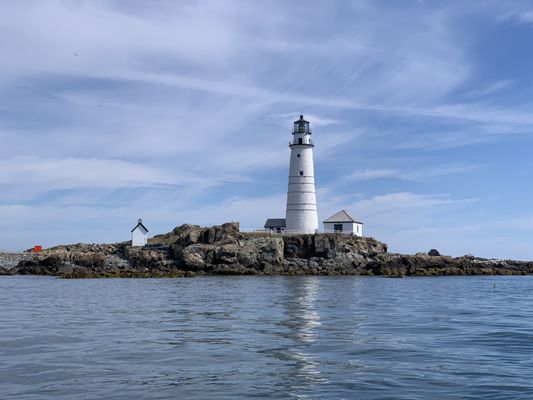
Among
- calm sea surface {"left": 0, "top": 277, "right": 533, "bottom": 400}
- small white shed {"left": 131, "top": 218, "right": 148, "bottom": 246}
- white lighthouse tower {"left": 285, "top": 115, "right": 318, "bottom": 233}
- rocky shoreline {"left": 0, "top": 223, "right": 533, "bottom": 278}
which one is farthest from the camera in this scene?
small white shed {"left": 131, "top": 218, "right": 148, "bottom": 246}

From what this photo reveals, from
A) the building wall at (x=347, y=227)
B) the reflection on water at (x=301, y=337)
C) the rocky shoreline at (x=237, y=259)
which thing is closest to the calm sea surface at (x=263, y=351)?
the reflection on water at (x=301, y=337)

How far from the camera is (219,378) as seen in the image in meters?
12.9

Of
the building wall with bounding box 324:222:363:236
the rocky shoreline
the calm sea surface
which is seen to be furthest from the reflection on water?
the building wall with bounding box 324:222:363:236

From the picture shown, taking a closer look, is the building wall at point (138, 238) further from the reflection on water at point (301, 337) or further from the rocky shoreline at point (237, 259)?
the reflection on water at point (301, 337)

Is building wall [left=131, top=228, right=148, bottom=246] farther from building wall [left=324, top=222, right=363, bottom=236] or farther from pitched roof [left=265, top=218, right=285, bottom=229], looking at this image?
building wall [left=324, top=222, right=363, bottom=236]

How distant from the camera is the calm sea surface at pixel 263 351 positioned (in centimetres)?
1198

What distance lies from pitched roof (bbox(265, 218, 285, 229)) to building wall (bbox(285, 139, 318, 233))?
4.66 meters

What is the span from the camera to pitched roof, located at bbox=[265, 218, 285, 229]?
7762 cm

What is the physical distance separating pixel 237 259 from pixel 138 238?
52.0ft

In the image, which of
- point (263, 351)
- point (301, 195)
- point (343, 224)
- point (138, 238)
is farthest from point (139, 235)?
point (263, 351)

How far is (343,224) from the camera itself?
76.4 meters

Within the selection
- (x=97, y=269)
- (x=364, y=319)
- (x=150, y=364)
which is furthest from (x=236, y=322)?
(x=97, y=269)

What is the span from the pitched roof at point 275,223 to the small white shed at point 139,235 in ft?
51.2

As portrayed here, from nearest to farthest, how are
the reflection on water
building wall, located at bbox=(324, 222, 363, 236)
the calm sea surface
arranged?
the calm sea surface, the reflection on water, building wall, located at bbox=(324, 222, 363, 236)
